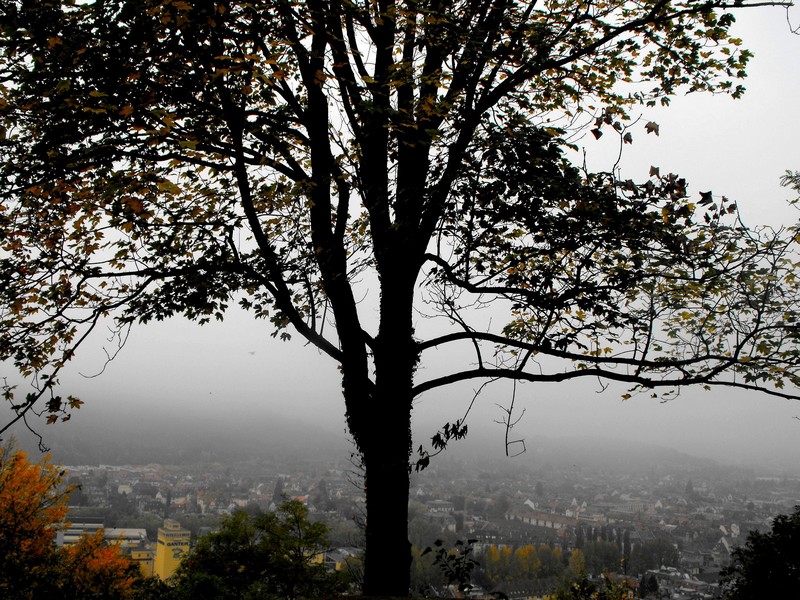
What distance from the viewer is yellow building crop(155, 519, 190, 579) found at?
25.9m

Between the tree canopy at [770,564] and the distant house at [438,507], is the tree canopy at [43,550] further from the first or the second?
the distant house at [438,507]

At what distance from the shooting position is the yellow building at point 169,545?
25.9 metres

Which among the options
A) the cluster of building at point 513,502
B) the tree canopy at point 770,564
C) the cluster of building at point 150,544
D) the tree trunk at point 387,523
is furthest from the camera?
the cluster of building at point 513,502

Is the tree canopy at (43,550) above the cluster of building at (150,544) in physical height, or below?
above

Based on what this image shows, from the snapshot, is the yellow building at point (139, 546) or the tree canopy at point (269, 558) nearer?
the tree canopy at point (269, 558)

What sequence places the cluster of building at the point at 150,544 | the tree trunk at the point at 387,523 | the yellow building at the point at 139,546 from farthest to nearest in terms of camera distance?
the yellow building at the point at 139,546, the cluster of building at the point at 150,544, the tree trunk at the point at 387,523

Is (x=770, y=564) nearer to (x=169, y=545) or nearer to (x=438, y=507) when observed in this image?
(x=169, y=545)

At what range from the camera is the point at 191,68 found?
5.07m

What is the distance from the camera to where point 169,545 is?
27109 mm

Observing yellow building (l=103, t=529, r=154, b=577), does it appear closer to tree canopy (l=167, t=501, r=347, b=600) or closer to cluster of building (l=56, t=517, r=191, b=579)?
cluster of building (l=56, t=517, r=191, b=579)

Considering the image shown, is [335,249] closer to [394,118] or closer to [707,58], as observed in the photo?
[394,118]

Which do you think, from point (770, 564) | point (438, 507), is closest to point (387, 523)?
point (770, 564)

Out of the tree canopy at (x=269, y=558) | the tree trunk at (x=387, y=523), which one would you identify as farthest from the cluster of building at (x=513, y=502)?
the tree trunk at (x=387, y=523)

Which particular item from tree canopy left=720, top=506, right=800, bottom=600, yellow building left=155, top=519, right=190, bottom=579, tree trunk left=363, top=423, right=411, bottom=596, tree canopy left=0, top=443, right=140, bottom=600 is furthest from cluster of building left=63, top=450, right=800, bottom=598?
tree trunk left=363, top=423, right=411, bottom=596
